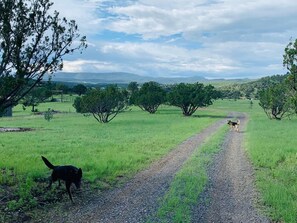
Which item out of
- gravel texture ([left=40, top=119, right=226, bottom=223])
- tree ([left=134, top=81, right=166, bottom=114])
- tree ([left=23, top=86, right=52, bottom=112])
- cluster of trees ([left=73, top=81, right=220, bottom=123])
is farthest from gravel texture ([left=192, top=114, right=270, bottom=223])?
tree ([left=134, top=81, right=166, bottom=114])

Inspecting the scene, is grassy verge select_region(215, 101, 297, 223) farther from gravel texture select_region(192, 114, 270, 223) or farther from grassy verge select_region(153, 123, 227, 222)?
grassy verge select_region(153, 123, 227, 222)

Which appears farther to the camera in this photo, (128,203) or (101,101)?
(101,101)

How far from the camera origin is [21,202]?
1197 centimetres

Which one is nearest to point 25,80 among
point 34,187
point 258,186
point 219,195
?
point 34,187

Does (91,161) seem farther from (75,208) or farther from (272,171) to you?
(272,171)

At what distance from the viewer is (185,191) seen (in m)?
14.0

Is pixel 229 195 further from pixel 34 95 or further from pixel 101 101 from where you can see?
pixel 101 101

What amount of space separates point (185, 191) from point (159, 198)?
1.40m

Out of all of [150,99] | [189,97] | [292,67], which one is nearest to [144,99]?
[150,99]

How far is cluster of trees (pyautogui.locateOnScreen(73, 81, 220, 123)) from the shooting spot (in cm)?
5972

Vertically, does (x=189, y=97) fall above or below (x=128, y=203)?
above

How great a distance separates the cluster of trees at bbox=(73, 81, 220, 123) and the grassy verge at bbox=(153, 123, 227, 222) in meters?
39.2

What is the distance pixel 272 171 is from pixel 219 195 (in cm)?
617

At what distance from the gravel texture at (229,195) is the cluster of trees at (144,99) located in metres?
40.2
